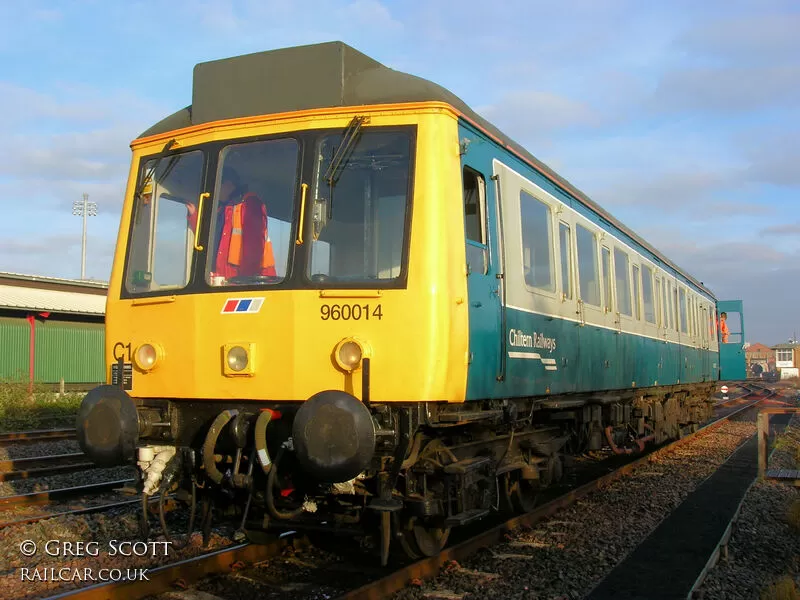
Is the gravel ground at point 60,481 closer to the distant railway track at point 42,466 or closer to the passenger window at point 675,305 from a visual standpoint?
the distant railway track at point 42,466

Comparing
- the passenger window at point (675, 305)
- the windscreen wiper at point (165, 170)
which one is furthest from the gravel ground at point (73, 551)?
the passenger window at point (675, 305)

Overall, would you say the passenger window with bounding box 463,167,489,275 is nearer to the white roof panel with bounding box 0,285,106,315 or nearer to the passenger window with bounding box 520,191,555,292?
the passenger window with bounding box 520,191,555,292

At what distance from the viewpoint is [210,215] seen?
5.69 m

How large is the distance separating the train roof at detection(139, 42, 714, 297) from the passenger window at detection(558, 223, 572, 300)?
198 cm

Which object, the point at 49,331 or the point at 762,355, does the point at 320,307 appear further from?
the point at 762,355

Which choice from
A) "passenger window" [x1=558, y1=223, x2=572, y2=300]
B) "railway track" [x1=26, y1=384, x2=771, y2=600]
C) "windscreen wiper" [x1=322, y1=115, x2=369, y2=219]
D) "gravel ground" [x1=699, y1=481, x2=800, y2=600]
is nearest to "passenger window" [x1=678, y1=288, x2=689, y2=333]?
"gravel ground" [x1=699, y1=481, x2=800, y2=600]

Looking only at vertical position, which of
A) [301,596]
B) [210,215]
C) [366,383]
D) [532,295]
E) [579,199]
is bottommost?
[301,596]

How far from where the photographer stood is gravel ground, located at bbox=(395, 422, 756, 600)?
548 cm

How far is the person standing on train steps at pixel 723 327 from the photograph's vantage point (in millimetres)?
21803

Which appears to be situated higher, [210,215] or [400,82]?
[400,82]

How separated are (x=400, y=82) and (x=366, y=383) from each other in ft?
6.82

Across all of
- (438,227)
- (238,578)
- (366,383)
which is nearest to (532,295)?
(438,227)

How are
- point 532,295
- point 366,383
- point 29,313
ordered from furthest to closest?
point 29,313 → point 532,295 → point 366,383

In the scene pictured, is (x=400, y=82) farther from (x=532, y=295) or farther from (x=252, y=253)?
(x=532, y=295)
